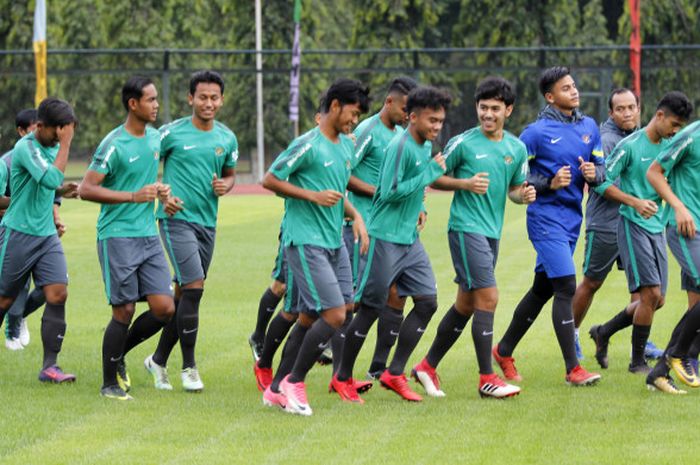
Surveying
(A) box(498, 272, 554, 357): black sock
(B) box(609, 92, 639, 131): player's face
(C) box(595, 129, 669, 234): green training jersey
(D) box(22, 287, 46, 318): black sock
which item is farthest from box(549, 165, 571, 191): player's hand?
(D) box(22, 287, 46, 318): black sock

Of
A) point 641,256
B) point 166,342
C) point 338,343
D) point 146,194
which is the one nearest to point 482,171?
point 641,256

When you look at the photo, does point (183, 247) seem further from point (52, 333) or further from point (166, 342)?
point (52, 333)

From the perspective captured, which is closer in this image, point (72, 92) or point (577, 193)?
point (577, 193)

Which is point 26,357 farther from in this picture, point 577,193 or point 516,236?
point 516,236

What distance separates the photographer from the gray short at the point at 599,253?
10.6 metres

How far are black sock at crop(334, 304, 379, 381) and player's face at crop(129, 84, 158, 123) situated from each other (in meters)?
1.86

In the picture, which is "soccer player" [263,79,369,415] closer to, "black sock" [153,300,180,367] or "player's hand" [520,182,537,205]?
"player's hand" [520,182,537,205]

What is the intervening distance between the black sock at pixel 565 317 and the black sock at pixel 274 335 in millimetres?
1819

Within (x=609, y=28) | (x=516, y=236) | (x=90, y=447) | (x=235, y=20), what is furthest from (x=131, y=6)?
(x=90, y=447)

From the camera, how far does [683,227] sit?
29.3ft

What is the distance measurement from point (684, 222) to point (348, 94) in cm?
232

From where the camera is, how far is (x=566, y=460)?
7.10 metres

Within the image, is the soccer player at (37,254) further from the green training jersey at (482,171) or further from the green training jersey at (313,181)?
the green training jersey at (482,171)

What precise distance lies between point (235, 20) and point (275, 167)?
37.9 meters
